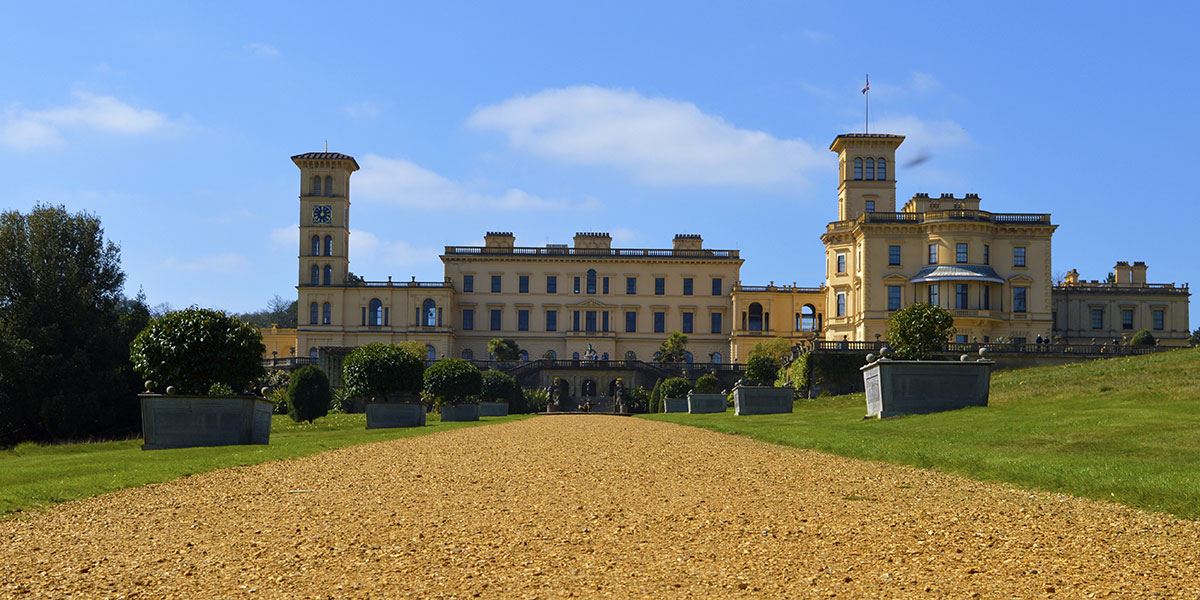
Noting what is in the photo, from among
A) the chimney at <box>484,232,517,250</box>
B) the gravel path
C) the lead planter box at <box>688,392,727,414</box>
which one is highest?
the chimney at <box>484,232,517,250</box>

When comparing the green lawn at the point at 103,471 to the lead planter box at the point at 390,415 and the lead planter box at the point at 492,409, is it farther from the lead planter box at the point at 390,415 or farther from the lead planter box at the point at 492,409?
the lead planter box at the point at 492,409

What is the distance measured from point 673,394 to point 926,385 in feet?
111

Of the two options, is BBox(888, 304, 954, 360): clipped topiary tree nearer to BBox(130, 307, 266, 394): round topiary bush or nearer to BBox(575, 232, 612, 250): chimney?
BBox(130, 307, 266, 394): round topiary bush

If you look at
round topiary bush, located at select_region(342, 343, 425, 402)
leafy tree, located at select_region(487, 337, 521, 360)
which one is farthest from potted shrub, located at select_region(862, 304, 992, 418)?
leafy tree, located at select_region(487, 337, 521, 360)

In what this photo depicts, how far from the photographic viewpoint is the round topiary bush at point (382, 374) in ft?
132

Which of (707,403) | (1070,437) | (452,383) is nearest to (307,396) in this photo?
(452,383)

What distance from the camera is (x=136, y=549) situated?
8.45m

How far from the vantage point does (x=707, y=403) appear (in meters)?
49.4

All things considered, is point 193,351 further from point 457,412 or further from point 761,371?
point 761,371

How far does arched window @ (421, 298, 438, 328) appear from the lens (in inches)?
4058

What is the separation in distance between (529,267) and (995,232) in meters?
42.2

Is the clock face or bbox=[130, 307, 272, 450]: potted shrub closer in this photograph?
bbox=[130, 307, 272, 450]: potted shrub

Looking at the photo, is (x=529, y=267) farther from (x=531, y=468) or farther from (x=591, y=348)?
(x=531, y=468)

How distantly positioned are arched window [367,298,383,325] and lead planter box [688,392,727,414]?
56.9 m
